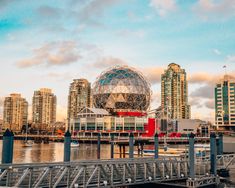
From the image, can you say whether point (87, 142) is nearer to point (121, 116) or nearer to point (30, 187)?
point (121, 116)

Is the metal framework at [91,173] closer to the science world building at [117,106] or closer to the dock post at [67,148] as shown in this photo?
the dock post at [67,148]

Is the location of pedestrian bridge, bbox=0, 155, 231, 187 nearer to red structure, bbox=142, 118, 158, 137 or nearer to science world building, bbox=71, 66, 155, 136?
red structure, bbox=142, 118, 158, 137

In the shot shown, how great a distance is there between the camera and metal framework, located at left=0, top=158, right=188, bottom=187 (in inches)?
1033

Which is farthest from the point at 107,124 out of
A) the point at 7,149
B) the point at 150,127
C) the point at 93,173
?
the point at 93,173

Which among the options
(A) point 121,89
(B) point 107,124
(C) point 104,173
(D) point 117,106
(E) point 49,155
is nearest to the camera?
(C) point 104,173

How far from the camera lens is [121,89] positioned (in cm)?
18625

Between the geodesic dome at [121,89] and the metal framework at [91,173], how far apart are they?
143743 mm

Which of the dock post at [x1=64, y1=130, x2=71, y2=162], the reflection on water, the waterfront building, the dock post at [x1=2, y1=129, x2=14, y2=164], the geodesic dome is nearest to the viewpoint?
the dock post at [x1=2, y1=129, x2=14, y2=164]

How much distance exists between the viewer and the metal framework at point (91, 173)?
2625cm

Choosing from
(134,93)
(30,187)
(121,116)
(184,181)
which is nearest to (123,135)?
(121,116)

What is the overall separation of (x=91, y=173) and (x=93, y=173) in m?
1.15

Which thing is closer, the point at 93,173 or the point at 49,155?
the point at 93,173

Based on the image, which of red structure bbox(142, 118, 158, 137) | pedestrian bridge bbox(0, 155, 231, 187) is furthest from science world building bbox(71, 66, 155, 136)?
pedestrian bridge bbox(0, 155, 231, 187)

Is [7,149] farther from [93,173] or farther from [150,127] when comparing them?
[150,127]
